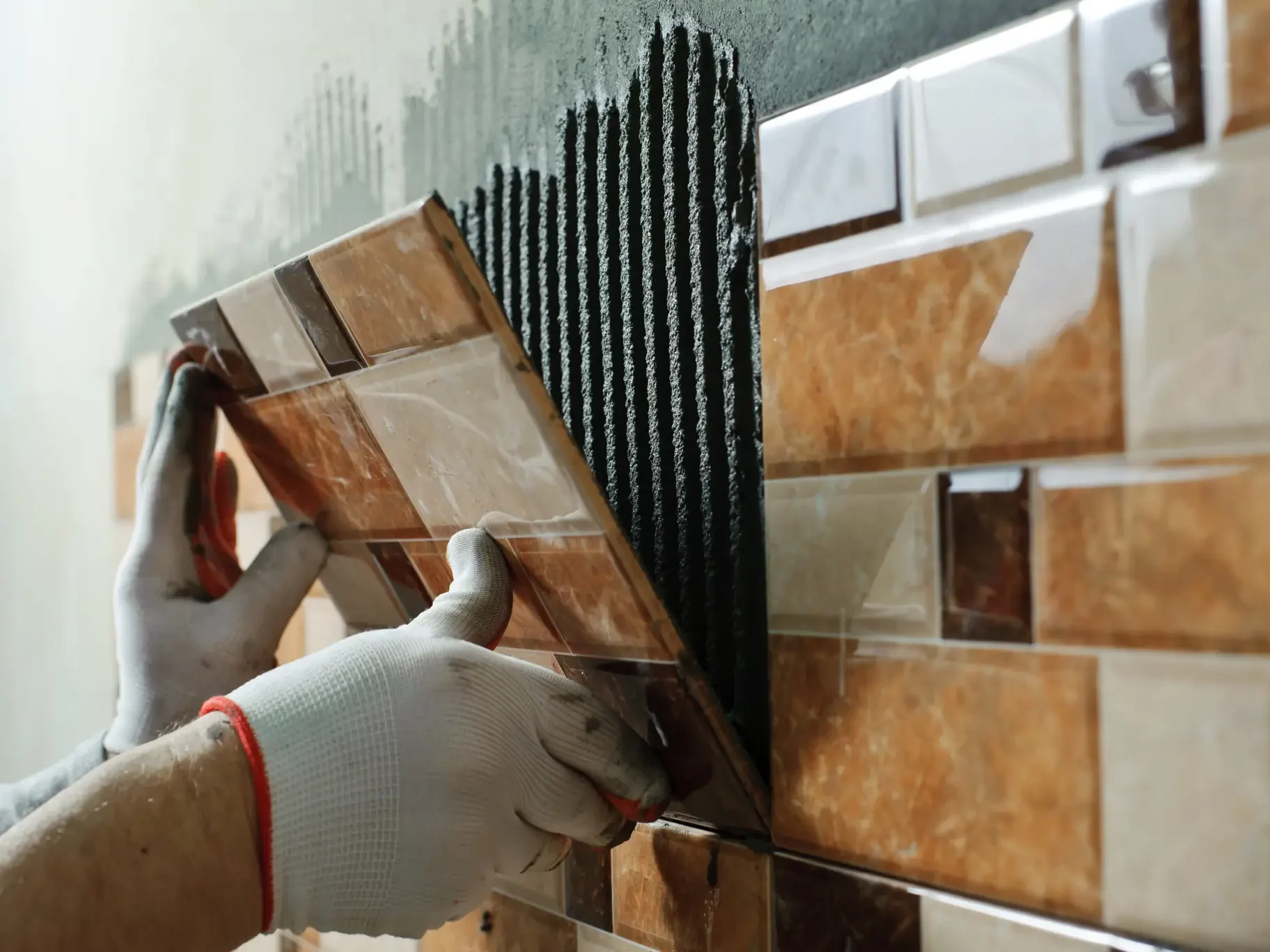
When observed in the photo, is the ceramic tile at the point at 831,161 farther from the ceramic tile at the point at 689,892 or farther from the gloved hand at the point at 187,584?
the gloved hand at the point at 187,584

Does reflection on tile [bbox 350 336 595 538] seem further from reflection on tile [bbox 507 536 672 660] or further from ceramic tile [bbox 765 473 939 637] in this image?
ceramic tile [bbox 765 473 939 637]

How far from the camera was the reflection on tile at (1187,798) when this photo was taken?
0.44 m

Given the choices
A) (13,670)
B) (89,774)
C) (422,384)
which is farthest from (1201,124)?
(13,670)

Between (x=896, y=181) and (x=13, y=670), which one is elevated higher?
(x=896, y=181)

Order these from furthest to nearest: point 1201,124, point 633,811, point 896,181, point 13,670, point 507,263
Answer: point 13,670 < point 507,263 < point 633,811 < point 896,181 < point 1201,124

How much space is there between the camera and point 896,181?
0.55 metres

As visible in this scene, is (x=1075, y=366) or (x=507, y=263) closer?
(x=1075, y=366)

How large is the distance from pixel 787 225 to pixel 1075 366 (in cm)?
20

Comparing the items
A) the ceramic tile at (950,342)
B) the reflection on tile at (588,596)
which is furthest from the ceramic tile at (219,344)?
the ceramic tile at (950,342)

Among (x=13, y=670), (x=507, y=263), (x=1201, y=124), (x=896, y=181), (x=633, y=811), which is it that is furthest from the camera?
(x=13, y=670)

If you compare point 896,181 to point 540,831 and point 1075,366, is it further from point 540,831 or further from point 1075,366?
point 540,831

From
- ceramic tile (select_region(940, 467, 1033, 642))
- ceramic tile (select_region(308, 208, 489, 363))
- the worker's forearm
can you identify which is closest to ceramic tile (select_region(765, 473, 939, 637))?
ceramic tile (select_region(940, 467, 1033, 642))

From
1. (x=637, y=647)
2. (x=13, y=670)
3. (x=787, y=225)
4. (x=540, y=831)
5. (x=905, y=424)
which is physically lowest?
(x=13, y=670)

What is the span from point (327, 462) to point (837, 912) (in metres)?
0.54
